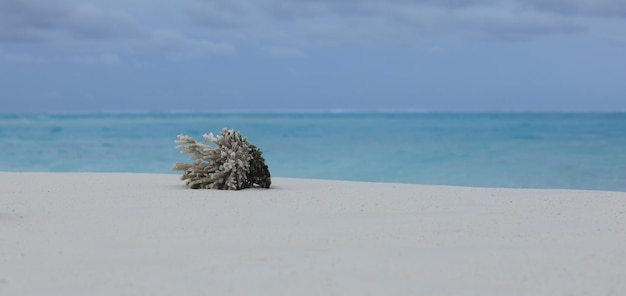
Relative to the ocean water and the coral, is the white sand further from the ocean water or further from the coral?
the ocean water

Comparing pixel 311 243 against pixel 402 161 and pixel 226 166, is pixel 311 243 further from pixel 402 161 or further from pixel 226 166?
pixel 402 161

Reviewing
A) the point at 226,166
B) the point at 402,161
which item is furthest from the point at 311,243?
the point at 402,161

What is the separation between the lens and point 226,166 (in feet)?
25.7

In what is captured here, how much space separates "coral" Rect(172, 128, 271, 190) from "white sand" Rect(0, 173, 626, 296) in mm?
422

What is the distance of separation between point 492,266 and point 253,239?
1.46m

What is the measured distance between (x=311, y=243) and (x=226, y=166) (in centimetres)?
327

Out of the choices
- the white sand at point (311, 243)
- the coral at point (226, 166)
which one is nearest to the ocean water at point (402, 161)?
the coral at point (226, 166)

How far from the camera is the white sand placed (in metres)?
3.79

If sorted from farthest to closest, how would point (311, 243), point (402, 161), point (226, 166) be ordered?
point (402, 161) < point (226, 166) < point (311, 243)

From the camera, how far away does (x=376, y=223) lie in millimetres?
5492

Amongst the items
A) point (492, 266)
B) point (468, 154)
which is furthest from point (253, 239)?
point (468, 154)

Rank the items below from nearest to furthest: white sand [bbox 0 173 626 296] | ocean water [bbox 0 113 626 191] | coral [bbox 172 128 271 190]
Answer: white sand [bbox 0 173 626 296] → coral [bbox 172 128 271 190] → ocean water [bbox 0 113 626 191]

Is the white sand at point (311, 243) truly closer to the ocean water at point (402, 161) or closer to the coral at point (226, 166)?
the coral at point (226, 166)

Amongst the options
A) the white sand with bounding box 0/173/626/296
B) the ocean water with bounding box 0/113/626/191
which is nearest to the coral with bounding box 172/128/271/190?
the white sand with bounding box 0/173/626/296
